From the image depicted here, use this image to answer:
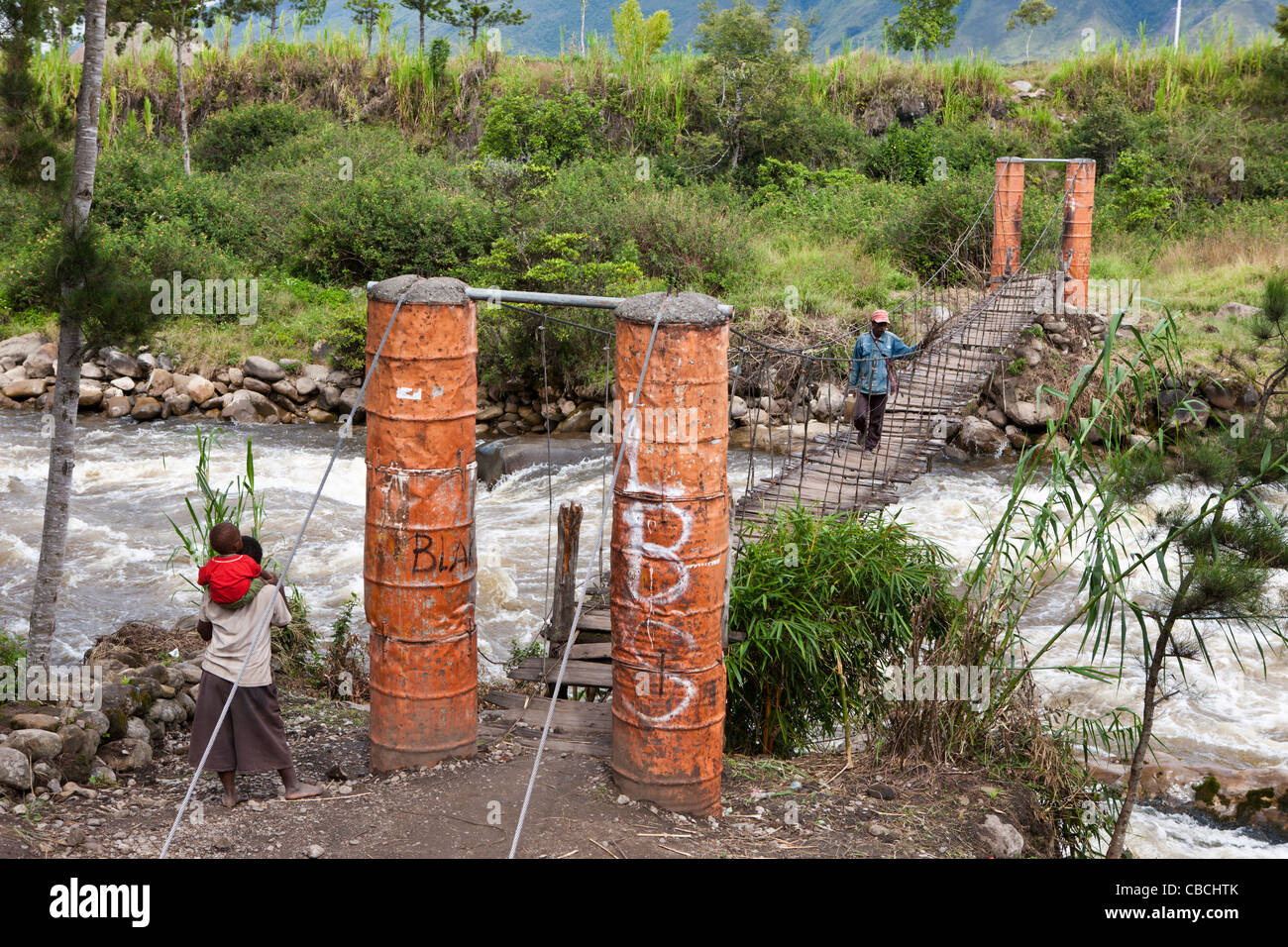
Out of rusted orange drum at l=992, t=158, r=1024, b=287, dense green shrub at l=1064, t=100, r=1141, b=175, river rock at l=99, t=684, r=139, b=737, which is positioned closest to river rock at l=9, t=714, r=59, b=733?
river rock at l=99, t=684, r=139, b=737

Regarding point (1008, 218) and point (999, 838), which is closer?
point (999, 838)

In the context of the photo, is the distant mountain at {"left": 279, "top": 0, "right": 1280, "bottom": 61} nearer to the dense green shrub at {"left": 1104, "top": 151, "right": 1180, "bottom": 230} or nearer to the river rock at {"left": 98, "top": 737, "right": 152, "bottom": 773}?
the dense green shrub at {"left": 1104, "top": 151, "right": 1180, "bottom": 230}

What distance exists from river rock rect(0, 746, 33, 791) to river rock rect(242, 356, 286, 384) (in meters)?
10.4

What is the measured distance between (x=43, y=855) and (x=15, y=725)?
3.23 ft

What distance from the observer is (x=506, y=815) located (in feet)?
13.7

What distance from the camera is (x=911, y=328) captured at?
1335 cm

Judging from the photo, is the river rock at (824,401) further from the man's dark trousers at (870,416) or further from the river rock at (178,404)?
the river rock at (178,404)

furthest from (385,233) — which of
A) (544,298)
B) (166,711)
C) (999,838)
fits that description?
(999,838)

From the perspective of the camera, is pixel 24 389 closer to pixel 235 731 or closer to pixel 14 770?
A: pixel 14 770

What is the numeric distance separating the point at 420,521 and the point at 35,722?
67.8 inches

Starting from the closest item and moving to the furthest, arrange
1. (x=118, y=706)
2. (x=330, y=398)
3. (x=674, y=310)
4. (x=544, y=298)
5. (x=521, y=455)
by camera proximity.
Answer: (x=674, y=310), (x=544, y=298), (x=118, y=706), (x=521, y=455), (x=330, y=398)

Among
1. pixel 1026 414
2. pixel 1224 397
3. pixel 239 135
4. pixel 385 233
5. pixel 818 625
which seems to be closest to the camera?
pixel 818 625

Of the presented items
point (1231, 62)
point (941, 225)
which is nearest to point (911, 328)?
point (941, 225)

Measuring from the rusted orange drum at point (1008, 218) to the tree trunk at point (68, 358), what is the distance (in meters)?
10.5
